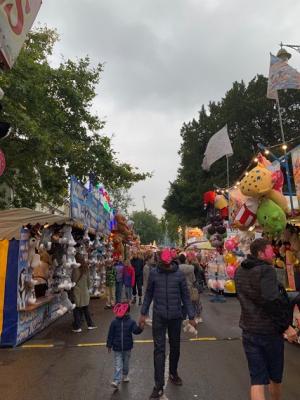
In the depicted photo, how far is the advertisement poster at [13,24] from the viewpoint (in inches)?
141

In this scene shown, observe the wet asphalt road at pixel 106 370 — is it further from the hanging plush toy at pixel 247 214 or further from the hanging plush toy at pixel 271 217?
the hanging plush toy at pixel 247 214

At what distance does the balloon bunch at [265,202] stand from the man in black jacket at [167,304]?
2331mm

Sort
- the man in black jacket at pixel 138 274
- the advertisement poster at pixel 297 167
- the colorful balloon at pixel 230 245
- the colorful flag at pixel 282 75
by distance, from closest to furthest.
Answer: the advertisement poster at pixel 297 167, the colorful flag at pixel 282 75, the colorful balloon at pixel 230 245, the man in black jacket at pixel 138 274

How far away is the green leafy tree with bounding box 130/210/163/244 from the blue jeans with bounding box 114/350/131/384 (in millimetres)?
96774

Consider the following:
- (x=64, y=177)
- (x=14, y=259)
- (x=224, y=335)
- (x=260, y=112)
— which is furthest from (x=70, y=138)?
(x=260, y=112)

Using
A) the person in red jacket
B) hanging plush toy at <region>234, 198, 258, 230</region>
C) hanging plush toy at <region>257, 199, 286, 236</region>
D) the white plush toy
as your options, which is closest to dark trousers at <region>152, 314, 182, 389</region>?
hanging plush toy at <region>257, 199, 286, 236</region>

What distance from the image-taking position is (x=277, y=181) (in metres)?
7.73

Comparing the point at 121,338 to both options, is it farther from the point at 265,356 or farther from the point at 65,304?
the point at 65,304

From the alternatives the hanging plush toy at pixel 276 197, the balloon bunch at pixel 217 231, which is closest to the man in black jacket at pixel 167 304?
the hanging plush toy at pixel 276 197

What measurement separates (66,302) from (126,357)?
4.64 m

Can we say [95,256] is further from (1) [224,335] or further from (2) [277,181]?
(2) [277,181]

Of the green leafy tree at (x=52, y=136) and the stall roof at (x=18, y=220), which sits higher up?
the green leafy tree at (x=52, y=136)

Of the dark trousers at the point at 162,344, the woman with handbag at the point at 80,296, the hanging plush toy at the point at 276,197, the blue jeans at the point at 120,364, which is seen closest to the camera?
the dark trousers at the point at 162,344

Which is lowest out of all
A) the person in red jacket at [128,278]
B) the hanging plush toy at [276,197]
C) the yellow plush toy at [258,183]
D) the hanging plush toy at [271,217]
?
the person in red jacket at [128,278]
